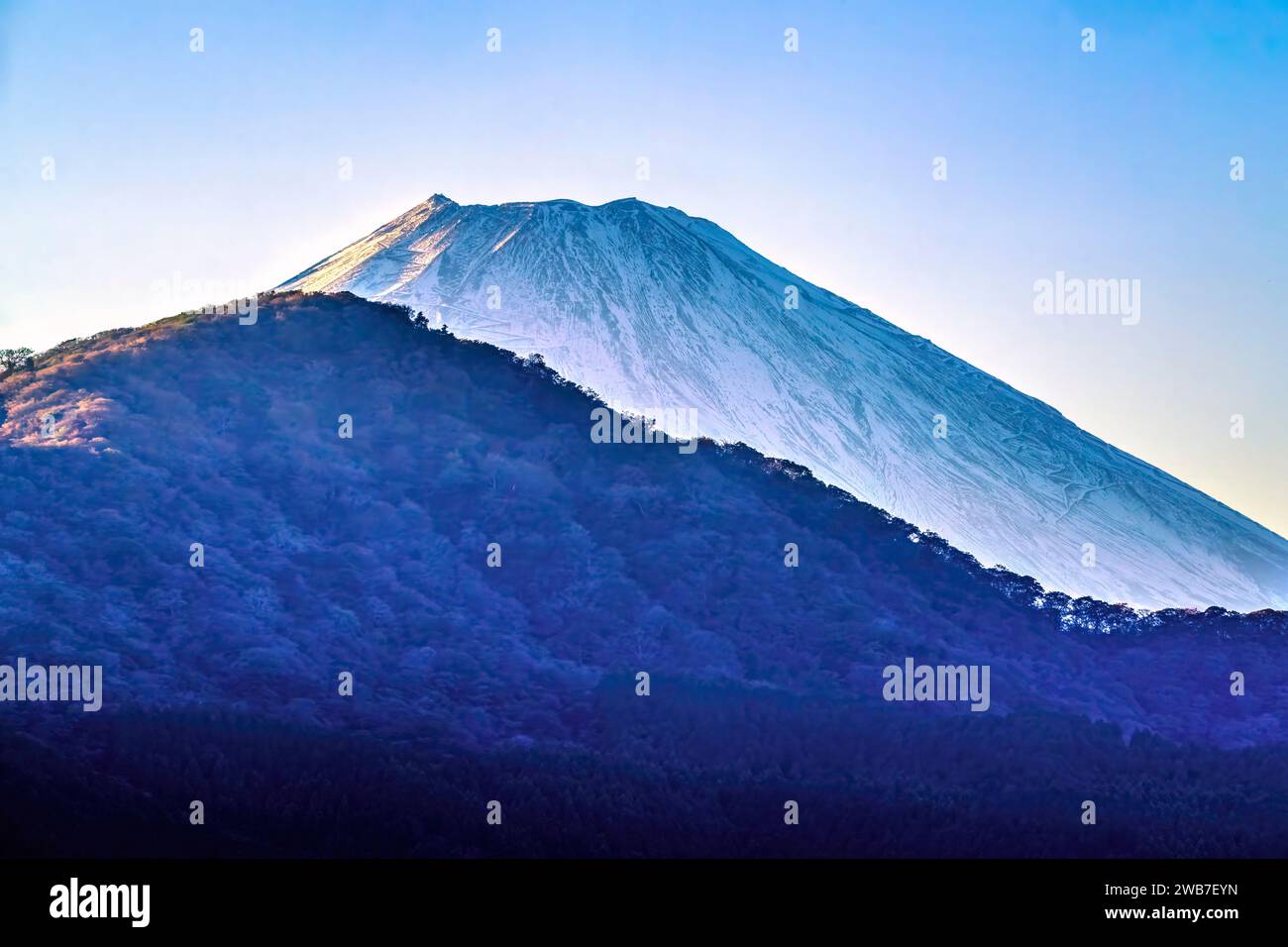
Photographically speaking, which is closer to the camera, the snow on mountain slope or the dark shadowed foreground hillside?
the dark shadowed foreground hillside

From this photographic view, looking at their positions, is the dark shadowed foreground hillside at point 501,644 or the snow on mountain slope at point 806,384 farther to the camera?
the snow on mountain slope at point 806,384

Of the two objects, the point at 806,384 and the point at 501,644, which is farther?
the point at 806,384
